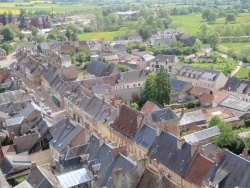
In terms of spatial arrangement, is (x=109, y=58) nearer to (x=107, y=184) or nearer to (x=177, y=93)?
(x=177, y=93)

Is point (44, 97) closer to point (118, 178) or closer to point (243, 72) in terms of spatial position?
point (118, 178)

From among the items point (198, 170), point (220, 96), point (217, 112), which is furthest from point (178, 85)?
point (198, 170)

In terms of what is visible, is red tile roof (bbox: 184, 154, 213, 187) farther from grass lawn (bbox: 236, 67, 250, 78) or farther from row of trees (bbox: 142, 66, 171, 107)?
grass lawn (bbox: 236, 67, 250, 78)

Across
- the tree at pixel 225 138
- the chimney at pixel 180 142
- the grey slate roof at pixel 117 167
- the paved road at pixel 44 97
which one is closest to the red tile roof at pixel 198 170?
the chimney at pixel 180 142

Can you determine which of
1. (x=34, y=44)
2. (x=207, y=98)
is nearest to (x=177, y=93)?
(x=207, y=98)

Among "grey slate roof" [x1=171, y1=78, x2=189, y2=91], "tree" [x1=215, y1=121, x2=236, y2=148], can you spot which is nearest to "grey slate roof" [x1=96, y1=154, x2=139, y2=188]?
"tree" [x1=215, y1=121, x2=236, y2=148]
